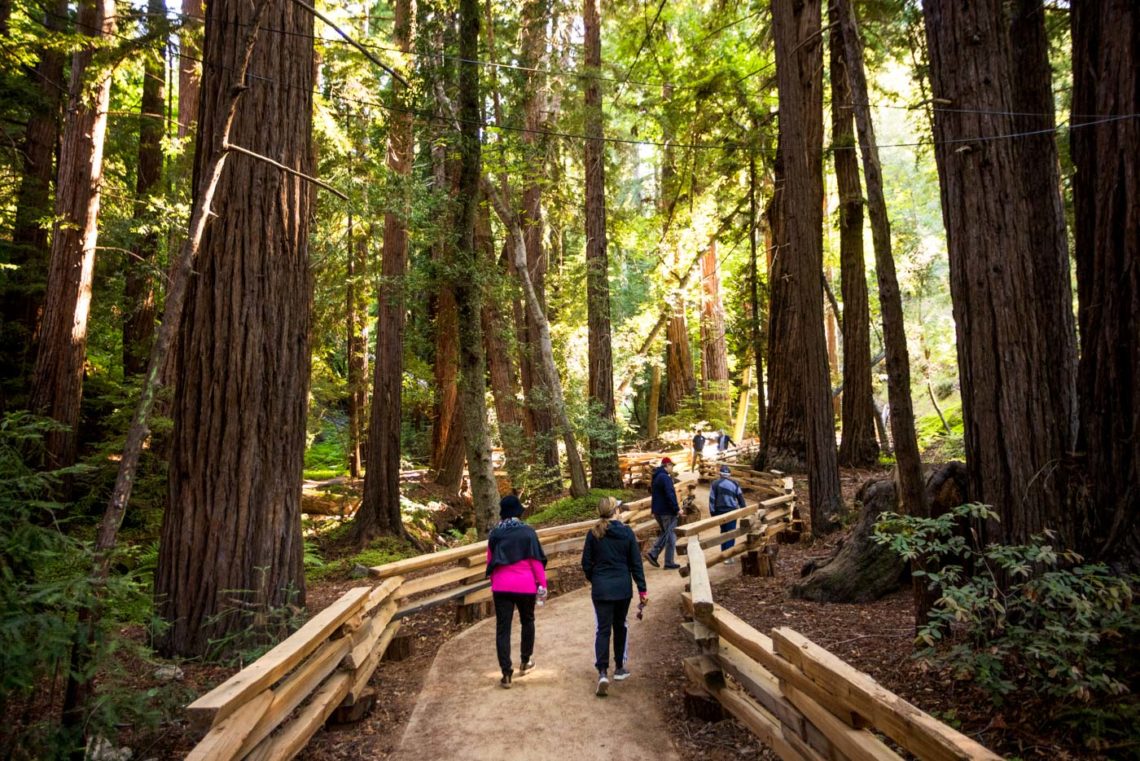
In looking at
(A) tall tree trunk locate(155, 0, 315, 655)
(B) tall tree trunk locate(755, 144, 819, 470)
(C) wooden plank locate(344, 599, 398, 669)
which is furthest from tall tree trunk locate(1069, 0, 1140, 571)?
(B) tall tree trunk locate(755, 144, 819, 470)

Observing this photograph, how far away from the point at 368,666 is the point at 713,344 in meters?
26.3

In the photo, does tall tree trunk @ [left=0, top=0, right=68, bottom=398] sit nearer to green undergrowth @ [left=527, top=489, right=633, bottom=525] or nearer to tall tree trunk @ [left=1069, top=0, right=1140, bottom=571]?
green undergrowth @ [left=527, top=489, right=633, bottom=525]

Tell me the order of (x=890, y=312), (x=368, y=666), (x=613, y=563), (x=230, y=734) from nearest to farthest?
(x=230, y=734) → (x=368, y=666) → (x=613, y=563) → (x=890, y=312)

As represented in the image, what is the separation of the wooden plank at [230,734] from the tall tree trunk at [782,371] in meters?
17.0

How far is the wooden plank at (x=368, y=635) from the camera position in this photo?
240 inches

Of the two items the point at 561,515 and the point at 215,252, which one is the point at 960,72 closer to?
the point at 215,252

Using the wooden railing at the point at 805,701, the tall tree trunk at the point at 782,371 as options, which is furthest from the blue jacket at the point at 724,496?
the tall tree trunk at the point at 782,371

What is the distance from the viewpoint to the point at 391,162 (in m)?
17.4

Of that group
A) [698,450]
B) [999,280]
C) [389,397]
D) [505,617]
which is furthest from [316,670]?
[698,450]

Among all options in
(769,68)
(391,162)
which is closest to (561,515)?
(391,162)

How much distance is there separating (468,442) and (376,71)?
7.70 metres

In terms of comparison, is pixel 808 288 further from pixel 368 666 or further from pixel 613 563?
pixel 368 666

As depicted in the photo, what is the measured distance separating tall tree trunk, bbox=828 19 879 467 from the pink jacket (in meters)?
14.4

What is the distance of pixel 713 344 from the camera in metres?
31.3
